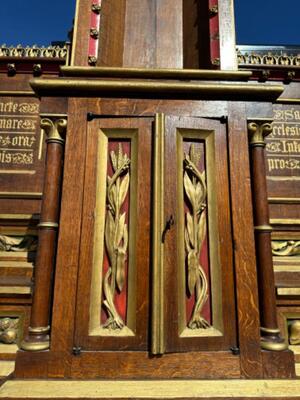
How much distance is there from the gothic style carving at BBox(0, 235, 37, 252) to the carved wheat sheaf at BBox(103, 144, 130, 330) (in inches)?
47.4

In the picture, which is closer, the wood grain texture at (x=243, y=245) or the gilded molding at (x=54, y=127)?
the wood grain texture at (x=243, y=245)

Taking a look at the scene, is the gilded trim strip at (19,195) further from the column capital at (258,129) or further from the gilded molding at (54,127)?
the column capital at (258,129)

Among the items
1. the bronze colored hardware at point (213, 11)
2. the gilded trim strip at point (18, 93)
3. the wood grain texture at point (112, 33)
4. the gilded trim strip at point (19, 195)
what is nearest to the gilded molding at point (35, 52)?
the gilded trim strip at point (18, 93)

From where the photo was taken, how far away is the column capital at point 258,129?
4.45ft

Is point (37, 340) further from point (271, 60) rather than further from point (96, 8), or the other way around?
point (271, 60)

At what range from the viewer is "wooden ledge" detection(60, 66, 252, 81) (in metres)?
1.37

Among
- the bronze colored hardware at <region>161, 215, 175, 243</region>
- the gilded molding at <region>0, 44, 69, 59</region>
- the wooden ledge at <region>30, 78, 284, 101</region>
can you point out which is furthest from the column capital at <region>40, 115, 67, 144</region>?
the gilded molding at <region>0, 44, 69, 59</region>

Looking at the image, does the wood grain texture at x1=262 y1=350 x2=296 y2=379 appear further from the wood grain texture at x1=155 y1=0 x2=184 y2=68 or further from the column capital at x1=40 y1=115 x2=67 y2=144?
the wood grain texture at x1=155 y1=0 x2=184 y2=68

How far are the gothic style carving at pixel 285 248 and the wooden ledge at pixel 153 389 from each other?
51.7 inches

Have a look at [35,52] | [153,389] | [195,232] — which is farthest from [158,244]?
[35,52]

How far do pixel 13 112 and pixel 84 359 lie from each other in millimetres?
2712

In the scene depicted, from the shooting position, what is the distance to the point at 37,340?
1151 mm

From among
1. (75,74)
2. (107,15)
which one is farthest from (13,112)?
(75,74)

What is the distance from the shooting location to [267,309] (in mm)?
1220
